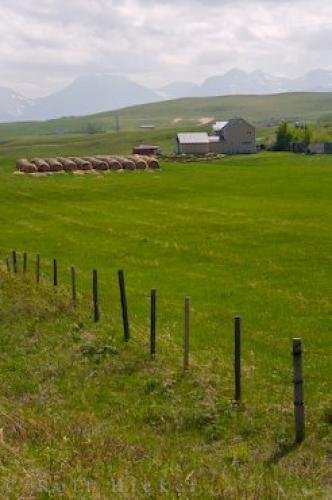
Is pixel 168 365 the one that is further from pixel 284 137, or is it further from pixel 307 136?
pixel 284 137

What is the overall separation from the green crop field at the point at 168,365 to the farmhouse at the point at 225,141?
311 feet

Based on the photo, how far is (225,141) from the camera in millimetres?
149375

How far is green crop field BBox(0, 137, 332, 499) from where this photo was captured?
36.8 feet

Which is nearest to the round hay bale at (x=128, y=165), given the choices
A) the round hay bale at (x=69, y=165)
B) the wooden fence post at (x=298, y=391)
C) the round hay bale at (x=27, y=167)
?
the round hay bale at (x=69, y=165)

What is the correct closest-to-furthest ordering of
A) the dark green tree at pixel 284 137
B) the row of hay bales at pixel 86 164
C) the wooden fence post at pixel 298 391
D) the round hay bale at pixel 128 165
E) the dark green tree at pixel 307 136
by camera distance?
the wooden fence post at pixel 298 391, the row of hay bales at pixel 86 164, the round hay bale at pixel 128 165, the dark green tree at pixel 307 136, the dark green tree at pixel 284 137

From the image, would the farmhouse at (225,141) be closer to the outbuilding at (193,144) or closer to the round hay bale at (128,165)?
the outbuilding at (193,144)

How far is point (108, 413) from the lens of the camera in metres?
16.3

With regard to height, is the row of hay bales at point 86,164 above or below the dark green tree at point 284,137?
below

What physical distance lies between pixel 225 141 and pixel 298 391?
13825 cm

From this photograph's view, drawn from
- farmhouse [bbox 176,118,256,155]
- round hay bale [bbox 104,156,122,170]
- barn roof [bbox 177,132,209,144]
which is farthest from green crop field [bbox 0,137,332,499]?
farmhouse [bbox 176,118,256,155]

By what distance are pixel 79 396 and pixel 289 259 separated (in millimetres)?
23020

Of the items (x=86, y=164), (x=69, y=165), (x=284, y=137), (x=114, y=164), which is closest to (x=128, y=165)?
(x=114, y=164)

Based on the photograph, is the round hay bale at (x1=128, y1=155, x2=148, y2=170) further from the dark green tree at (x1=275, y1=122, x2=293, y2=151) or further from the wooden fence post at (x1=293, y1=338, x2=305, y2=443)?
the wooden fence post at (x1=293, y1=338, x2=305, y2=443)

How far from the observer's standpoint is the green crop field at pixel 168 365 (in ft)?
36.8
